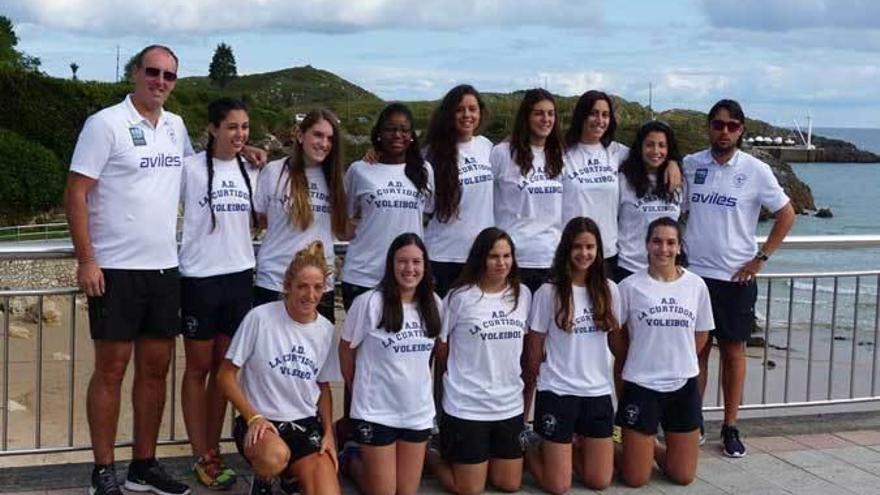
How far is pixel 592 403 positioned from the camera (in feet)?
18.5

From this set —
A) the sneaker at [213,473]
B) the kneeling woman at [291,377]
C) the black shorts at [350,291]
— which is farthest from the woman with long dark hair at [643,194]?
the sneaker at [213,473]

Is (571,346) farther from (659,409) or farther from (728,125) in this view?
(728,125)

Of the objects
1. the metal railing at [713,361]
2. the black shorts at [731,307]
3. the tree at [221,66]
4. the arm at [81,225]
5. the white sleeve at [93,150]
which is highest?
the tree at [221,66]

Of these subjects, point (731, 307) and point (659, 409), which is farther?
point (731, 307)

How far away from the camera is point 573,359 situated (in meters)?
5.63

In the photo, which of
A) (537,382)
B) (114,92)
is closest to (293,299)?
(537,382)

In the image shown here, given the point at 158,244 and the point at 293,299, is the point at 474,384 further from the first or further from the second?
the point at 158,244

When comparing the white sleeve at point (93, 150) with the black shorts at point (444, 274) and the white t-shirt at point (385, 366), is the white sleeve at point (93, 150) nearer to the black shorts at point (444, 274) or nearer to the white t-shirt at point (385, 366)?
the white t-shirt at point (385, 366)

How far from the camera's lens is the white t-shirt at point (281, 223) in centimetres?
542

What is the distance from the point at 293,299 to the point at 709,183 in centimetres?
264

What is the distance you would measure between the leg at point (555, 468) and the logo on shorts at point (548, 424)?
2.2 inches

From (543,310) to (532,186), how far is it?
27.8 inches

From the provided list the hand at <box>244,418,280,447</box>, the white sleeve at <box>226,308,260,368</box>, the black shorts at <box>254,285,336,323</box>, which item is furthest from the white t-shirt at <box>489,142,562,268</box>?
the hand at <box>244,418,280,447</box>

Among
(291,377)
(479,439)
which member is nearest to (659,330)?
(479,439)
